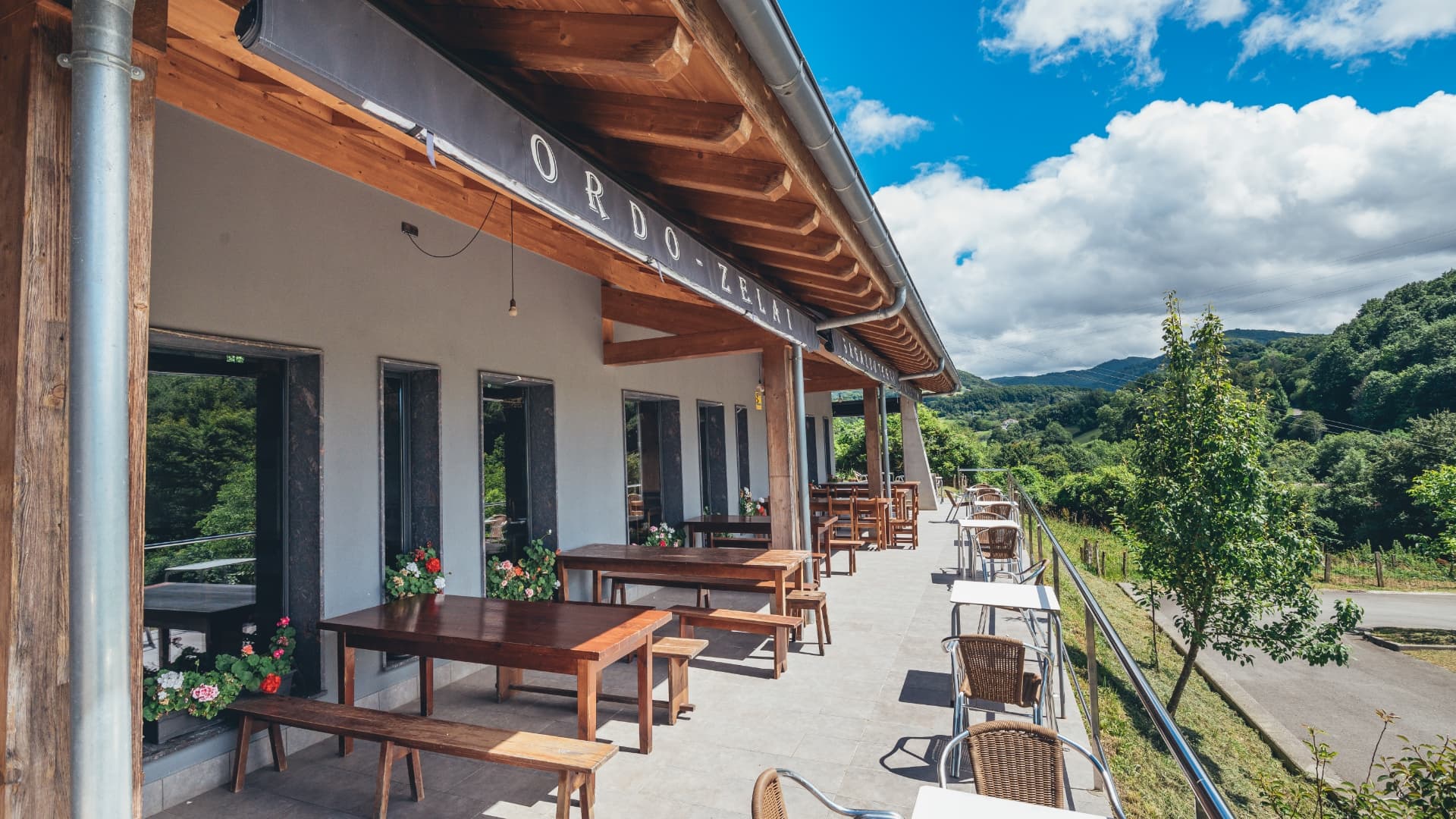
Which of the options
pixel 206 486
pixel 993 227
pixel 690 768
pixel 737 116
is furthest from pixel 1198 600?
pixel 993 227

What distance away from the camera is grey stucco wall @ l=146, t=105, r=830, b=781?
321 cm

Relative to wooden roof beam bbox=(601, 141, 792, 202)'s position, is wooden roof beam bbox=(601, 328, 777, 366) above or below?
below

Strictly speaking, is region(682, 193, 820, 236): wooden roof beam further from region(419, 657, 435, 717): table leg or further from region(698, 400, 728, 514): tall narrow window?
region(698, 400, 728, 514): tall narrow window

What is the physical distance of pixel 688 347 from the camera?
6133 mm

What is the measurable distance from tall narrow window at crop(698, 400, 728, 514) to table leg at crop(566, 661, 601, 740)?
227 inches

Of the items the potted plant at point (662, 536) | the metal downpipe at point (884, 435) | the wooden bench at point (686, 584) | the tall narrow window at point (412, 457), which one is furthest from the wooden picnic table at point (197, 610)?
the metal downpipe at point (884, 435)

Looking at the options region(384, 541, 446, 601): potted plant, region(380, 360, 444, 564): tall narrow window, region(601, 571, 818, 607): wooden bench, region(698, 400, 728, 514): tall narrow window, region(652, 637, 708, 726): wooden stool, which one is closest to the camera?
region(652, 637, 708, 726): wooden stool

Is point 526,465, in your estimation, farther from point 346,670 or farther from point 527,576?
point 346,670

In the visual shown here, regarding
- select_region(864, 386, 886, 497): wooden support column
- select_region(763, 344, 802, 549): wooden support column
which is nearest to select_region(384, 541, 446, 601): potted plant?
select_region(763, 344, 802, 549): wooden support column

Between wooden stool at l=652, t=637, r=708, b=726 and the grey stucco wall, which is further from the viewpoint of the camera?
wooden stool at l=652, t=637, r=708, b=726

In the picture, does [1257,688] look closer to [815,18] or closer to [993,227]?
[815,18]

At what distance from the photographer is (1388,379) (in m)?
41.0

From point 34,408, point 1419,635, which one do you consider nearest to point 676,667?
point 34,408

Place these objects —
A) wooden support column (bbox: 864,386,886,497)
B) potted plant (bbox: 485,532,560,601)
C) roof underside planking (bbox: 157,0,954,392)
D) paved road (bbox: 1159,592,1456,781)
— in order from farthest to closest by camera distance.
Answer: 1. wooden support column (bbox: 864,386,886,497)
2. paved road (bbox: 1159,592,1456,781)
3. potted plant (bbox: 485,532,560,601)
4. roof underside planking (bbox: 157,0,954,392)
